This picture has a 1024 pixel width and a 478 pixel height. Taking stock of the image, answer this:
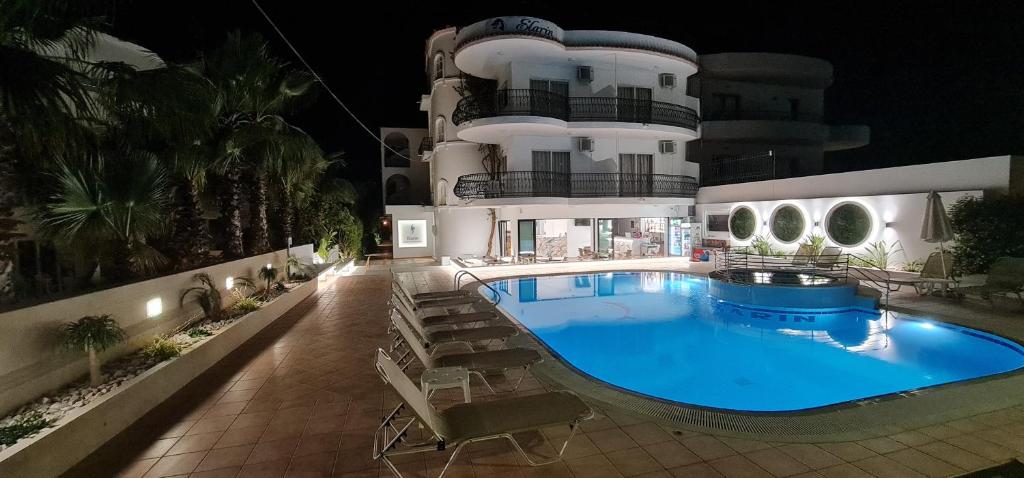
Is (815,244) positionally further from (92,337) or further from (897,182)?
(92,337)

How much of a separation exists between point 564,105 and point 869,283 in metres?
11.2

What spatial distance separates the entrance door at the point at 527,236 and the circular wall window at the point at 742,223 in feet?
25.6

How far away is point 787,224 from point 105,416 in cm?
1767

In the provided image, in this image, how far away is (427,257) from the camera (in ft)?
74.6

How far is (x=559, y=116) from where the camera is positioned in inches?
672

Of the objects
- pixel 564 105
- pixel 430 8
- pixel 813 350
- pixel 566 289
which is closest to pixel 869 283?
pixel 813 350

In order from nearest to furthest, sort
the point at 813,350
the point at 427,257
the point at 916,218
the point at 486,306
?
1. the point at 813,350
2. the point at 486,306
3. the point at 916,218
4. the point at 427,257

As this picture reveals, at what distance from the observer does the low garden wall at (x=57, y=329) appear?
3.83m

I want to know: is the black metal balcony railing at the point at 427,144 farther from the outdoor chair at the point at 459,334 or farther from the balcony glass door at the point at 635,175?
the outdoor chair at the point at 459,334

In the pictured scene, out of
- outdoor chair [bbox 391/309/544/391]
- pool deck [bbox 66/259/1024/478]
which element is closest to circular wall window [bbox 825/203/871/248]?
pool deck [bbox 66/259/1024/478]

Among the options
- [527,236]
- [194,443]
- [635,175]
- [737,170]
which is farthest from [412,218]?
[194,443]

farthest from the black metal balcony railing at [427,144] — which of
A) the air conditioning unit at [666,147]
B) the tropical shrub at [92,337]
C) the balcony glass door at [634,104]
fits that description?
the tropical shrub at [92,337]

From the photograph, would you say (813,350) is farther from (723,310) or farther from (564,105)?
(564,105)

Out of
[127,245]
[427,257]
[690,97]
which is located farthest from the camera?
[427,257]
